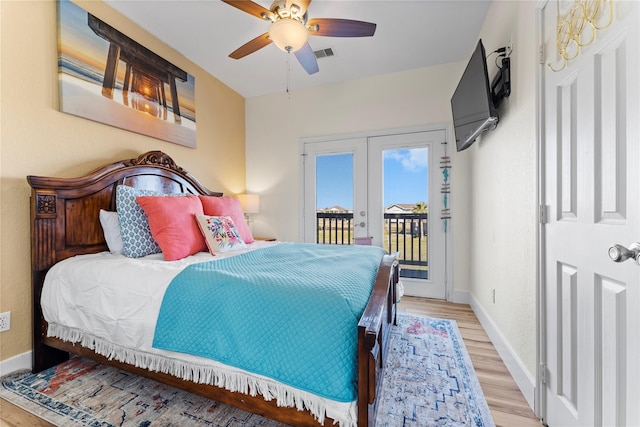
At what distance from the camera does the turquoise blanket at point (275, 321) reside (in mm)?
982

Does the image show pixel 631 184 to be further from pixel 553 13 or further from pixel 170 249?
pixel 170 249

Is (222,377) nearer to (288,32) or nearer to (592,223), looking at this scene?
(592,223)

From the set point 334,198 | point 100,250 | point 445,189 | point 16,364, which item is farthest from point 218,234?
point 445,189

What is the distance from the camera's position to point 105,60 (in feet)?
7.37

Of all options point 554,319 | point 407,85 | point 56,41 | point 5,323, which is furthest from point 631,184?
point 56,41

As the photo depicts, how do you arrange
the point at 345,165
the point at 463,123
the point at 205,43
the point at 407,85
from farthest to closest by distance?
the point at 345,165 < the point at 407,85 < the point at 205,43 < the point at 463,123

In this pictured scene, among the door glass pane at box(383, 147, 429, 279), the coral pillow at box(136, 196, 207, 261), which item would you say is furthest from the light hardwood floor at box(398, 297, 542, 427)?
the coral pillow at box(136, 196, 207, 261)

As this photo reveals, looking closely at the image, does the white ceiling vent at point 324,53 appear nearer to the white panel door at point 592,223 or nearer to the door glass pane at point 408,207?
the door glass pane at point 408,207

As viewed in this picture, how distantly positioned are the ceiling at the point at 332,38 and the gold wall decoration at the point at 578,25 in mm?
1414

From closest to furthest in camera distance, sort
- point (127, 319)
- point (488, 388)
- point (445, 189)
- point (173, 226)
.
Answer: point (127, 319) → point (488, 388) → point (173, 226) → point (445, 189)

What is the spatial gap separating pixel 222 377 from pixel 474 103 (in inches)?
98.5

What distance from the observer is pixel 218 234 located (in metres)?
2.15

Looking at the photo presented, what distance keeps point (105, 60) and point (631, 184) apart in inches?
132

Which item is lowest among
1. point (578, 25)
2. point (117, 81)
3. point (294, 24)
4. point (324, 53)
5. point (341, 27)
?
point (578, 25)
